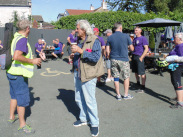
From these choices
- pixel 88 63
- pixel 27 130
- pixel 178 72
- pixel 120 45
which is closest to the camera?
pixel 88 63

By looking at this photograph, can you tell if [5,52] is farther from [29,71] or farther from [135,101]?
[135,101]

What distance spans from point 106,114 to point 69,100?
1281 mm

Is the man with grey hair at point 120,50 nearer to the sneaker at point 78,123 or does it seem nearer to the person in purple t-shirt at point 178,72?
the person in purple t-shirt at point 178,72

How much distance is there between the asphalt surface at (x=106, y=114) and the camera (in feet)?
11.0

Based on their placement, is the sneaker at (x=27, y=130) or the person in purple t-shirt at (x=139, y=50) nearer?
→ the sneaker at (x=27, y=130)

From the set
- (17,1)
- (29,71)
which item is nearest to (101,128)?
(29,71)

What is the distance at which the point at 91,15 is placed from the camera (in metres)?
16.5

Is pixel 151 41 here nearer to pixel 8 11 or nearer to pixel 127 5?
pixel 127 5

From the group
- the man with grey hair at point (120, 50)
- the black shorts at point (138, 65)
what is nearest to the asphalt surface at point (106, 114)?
the black shorts at point (138, 65)

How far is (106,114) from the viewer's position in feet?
13.6

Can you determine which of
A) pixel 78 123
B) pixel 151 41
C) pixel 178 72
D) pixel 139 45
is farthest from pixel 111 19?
pixel 78 123

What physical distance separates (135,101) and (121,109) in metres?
0.71

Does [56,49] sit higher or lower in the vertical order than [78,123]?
higher

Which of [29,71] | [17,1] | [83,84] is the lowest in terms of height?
[83,84]
